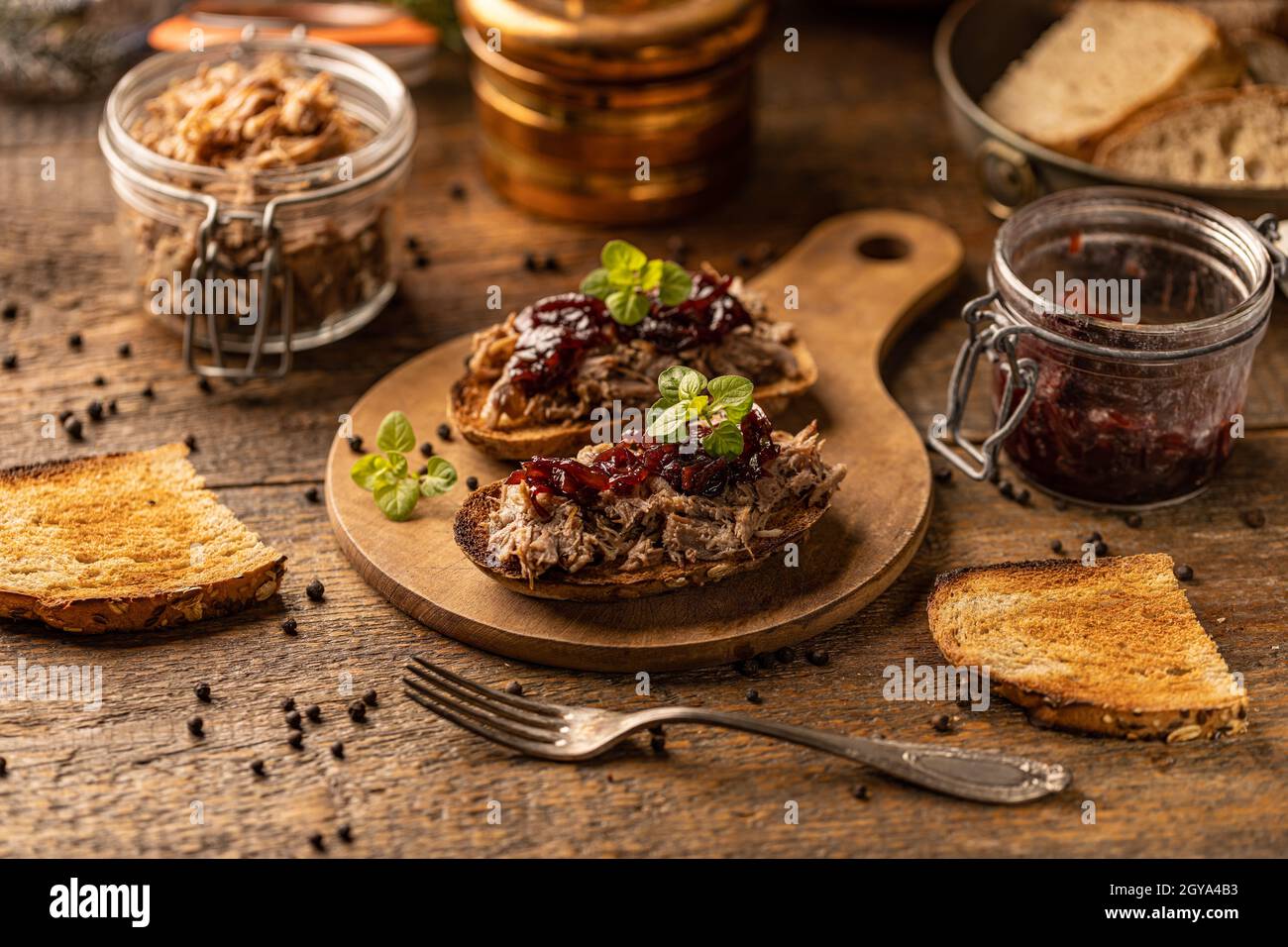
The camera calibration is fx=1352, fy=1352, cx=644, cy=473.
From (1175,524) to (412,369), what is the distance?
292 centimetres

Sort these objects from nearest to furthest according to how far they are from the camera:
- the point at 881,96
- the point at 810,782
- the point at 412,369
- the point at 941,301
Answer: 1. the point at 810,782
2. the point at 412,369
3. the point at 941,301
4. the point at 881,96

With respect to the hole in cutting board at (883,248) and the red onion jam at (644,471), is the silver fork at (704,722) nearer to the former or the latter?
the red onion jam at (644,471)

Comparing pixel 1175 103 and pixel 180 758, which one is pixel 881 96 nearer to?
pixel 1175 103

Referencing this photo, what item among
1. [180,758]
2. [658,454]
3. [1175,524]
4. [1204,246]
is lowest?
[180,758]

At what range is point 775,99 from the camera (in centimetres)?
736

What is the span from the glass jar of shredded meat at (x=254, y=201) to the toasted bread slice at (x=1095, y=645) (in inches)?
108

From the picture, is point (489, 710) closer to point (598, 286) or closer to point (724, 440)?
point (724, 440)

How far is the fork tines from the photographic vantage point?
3.97m

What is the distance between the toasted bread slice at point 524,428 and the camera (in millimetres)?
4828

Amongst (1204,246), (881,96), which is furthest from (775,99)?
(1204,246)

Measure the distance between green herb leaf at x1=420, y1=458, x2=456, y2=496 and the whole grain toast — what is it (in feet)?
0.92

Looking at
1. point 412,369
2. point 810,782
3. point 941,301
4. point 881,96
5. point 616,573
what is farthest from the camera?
point 881,96

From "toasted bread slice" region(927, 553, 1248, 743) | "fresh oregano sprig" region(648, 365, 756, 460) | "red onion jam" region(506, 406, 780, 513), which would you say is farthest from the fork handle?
"fresh oregano sprig" region(648, 365, 756, 460)

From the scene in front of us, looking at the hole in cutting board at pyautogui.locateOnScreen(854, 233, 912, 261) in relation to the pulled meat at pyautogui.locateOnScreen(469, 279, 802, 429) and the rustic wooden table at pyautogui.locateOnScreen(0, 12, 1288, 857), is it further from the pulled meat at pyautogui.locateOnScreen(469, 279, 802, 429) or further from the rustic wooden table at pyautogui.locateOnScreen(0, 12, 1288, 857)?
the pulled meat at pyautogui.locateOnScreen(469, 279, 802, 429)
